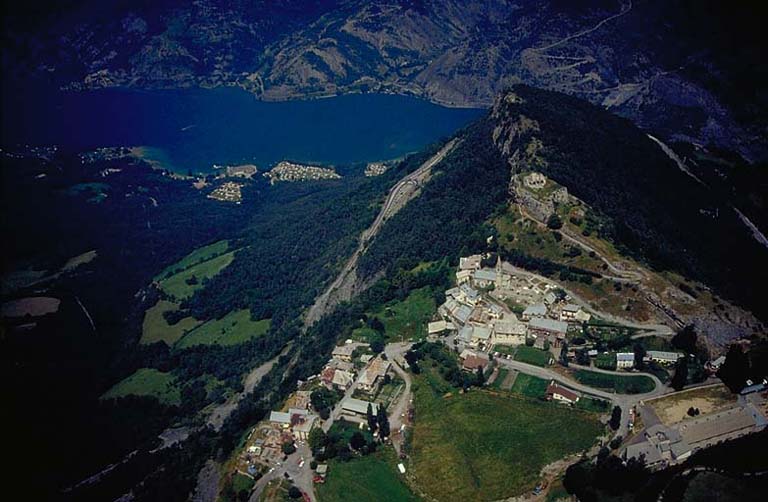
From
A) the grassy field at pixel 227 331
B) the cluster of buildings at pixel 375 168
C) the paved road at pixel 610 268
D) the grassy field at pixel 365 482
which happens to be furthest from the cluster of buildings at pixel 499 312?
the cluster of buildings at pixel 375 168

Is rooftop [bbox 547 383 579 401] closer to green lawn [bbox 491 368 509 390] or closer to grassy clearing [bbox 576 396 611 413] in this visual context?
grassy clearing [bbox 576 396 611 413]

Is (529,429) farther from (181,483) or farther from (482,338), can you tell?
(181,483)

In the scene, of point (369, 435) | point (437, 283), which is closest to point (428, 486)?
point (369, 435)

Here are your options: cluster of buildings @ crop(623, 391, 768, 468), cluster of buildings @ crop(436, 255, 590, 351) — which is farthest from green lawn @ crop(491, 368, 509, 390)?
cluster of buildings @ crop(623, 391, 768, 468)

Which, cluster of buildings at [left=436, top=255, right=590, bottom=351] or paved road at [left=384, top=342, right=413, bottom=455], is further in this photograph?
cluster of buildings at [left=436, top=255, right=590, bottom=351]

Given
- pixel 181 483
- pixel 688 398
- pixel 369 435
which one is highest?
pixel 688 398
